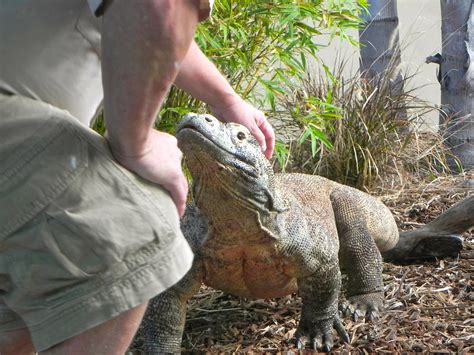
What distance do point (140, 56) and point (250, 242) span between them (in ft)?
7.62

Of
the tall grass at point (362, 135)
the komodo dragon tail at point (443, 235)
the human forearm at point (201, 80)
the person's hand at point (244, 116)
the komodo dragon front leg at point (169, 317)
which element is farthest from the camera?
the tall grass at point (362, 135)

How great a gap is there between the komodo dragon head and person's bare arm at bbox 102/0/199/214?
4.92 feet

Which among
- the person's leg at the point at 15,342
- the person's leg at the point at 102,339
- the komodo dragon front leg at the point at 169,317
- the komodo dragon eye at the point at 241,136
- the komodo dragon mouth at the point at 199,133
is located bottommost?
the komodo dragon front leg at the point at 169,317

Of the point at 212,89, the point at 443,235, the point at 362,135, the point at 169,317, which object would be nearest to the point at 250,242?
the point at 169,317

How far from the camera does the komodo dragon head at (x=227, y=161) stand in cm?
359

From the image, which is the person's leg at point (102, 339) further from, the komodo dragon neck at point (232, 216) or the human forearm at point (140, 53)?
the komodo dragon neck at point (232, 216)

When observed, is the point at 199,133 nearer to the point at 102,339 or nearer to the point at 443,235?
the point at 102,339

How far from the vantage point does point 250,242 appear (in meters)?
4.11

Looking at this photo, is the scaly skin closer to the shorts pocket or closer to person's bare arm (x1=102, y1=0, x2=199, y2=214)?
the shorts pocket

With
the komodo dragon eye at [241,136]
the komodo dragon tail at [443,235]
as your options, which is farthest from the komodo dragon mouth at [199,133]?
the komodo dragon tail at [443,235]

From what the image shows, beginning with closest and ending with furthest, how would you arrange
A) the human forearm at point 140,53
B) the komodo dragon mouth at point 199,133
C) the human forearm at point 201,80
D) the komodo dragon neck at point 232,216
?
the human forearm at point 140,53
the human forearm at point 201,80
the komodo dragon mouth at point 199,133
the komodo dragon neck at point 232,216

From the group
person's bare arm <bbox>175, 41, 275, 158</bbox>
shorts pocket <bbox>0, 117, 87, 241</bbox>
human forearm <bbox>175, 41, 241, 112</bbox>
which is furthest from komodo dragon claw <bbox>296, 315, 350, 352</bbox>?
shorts pocket <bbox>0, 117, 87, 241</bbox>

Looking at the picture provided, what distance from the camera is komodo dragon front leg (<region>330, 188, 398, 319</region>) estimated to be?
192 inches

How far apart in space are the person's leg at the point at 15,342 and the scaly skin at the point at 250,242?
126cm
